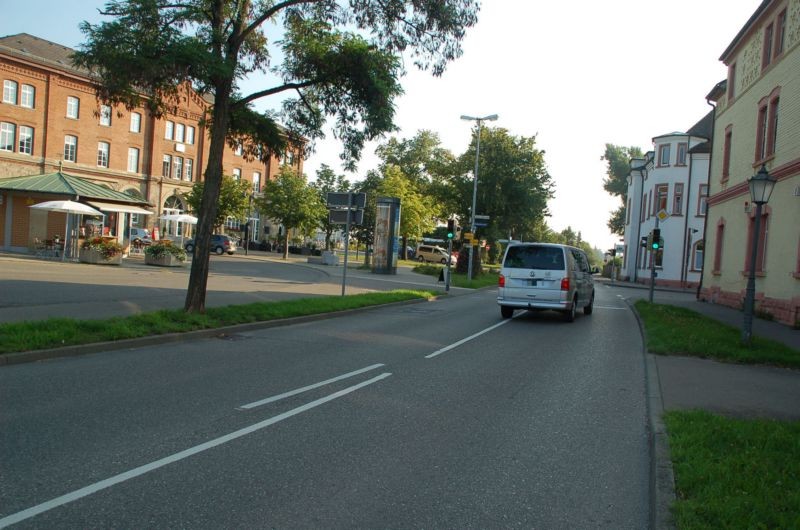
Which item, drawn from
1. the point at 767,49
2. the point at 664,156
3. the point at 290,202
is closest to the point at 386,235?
the point at 290,202

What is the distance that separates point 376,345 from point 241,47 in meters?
7.01

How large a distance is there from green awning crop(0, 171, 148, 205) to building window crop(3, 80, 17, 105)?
36.0ft

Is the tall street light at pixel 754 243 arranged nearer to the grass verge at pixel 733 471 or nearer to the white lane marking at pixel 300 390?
the grass verge at pixel 733 471

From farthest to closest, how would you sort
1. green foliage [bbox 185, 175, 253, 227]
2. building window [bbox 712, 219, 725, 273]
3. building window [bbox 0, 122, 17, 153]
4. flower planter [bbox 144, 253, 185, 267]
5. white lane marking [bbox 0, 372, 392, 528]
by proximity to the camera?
green foliage [bbox 185, 175, 253, 227]
building window [bbox 0, 122, 17, 153]
flower planter [bbox 144, 253, 185, 267]
building window [bbox 712, 219, 725, 273]
white lane marking [bbox 0, 372, 392, 528]

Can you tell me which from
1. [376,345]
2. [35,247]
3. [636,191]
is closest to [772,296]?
[376,345]

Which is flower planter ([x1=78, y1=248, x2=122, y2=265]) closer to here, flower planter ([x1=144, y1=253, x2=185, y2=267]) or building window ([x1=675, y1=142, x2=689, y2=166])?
flower planter ([x1=144, y1=253, x2=185, y2=267])

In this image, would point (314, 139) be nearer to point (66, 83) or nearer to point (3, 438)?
point (3, 438)

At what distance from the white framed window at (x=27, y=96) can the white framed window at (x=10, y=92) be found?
42 cm

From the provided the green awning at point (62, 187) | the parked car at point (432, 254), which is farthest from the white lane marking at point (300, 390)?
the parked car at point (432, 254)

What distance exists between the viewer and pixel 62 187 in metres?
31.9

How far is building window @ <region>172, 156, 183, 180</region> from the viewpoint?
2236 inches

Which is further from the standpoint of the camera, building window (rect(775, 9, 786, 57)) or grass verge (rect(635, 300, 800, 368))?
building window (rect(775, 9, 786, 57))

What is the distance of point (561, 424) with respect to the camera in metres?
6.40

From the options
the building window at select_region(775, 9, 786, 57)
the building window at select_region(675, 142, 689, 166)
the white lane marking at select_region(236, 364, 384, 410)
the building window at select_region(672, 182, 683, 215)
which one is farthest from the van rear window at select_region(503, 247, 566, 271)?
the building window at select_region(675, 142, 689, 166)
